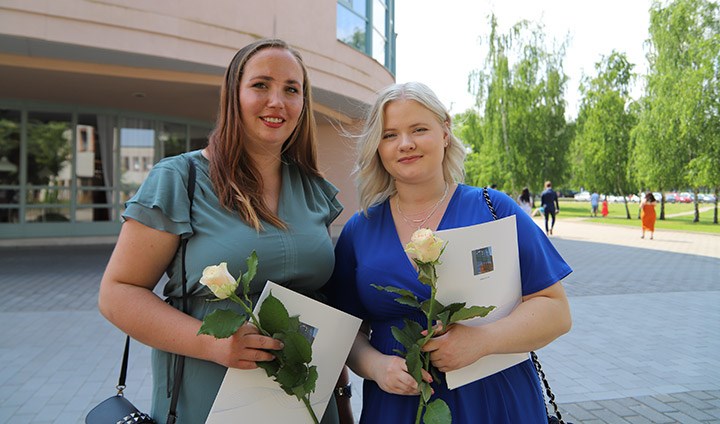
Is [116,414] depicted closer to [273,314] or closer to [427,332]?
[273,314]

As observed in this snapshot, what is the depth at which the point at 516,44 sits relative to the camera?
2766cm

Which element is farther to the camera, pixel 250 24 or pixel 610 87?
pixel 610 87

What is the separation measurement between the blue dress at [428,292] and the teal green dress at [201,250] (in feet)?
0.78

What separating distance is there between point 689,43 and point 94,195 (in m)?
30.5

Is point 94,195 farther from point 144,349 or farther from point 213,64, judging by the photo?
point 144,349

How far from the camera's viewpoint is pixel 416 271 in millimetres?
1709

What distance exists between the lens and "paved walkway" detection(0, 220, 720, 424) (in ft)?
13.3

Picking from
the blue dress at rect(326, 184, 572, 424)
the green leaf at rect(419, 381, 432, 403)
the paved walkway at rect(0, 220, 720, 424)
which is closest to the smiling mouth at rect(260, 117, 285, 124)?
the blue dress at rect(326, 184, 572, 424)

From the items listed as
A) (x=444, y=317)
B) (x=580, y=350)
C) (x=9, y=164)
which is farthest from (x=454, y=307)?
(x=9, y=164)

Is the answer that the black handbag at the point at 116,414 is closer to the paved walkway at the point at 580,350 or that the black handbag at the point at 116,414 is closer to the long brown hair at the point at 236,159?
the long brown hair at the point at 236,159

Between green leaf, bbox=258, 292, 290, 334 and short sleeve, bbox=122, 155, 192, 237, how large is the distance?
1.20 ft

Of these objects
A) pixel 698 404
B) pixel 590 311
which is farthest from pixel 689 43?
pixel 698 404

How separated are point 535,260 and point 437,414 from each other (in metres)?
0.63

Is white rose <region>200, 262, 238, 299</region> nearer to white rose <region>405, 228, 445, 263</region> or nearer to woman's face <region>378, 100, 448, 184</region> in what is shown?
white rose <region>405, 228, 445, 263</region>
